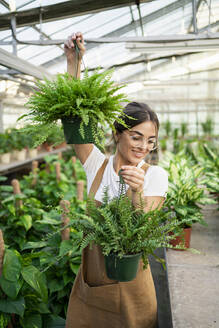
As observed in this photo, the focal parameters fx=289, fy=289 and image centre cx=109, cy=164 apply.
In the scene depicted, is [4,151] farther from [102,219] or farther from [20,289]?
[102,219]

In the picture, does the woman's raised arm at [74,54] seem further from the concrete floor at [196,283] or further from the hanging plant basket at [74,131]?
the concrete floor at [196,283]

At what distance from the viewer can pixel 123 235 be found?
3.05ft

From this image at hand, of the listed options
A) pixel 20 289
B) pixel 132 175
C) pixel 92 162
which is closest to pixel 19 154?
pixel 20 289

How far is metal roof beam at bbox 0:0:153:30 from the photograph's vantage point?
291cm

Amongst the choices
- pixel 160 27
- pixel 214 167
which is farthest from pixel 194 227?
pixel 160 27

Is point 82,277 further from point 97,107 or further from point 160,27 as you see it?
point 160,27

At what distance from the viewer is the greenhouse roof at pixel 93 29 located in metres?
2.80

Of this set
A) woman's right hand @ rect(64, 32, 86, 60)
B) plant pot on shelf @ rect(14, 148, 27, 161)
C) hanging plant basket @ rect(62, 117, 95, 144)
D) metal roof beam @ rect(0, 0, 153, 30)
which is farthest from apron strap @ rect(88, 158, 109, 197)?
plant pot on shelf @ rect(14, 148, 27, 161)

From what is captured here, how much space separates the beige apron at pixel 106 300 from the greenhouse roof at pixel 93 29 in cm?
95

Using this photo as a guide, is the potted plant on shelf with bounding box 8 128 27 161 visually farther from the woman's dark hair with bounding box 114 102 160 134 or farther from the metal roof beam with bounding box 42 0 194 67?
the woman's dark hair with bounding box 114 102 160 134

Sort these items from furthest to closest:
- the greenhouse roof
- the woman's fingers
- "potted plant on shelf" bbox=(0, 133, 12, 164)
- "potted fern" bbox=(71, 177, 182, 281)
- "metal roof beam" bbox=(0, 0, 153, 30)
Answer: "potted plant on shelf" bbox=(0, 133, 12, 164)
"metal roof beam" bbox=(0, 0, 153, 30)
the greenhouse roof
the woman's fingers
"potted fern" bbox=(71, 177, 182, 281)

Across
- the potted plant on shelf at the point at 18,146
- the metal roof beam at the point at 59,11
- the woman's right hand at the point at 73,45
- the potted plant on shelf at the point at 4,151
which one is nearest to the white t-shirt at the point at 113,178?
the woman's right hand at the point at 73,45

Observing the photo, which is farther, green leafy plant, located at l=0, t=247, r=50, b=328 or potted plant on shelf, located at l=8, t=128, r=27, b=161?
potted plant on shelf, located at l=8, t=128, r=27, b=161

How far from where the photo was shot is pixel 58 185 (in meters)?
3.19
